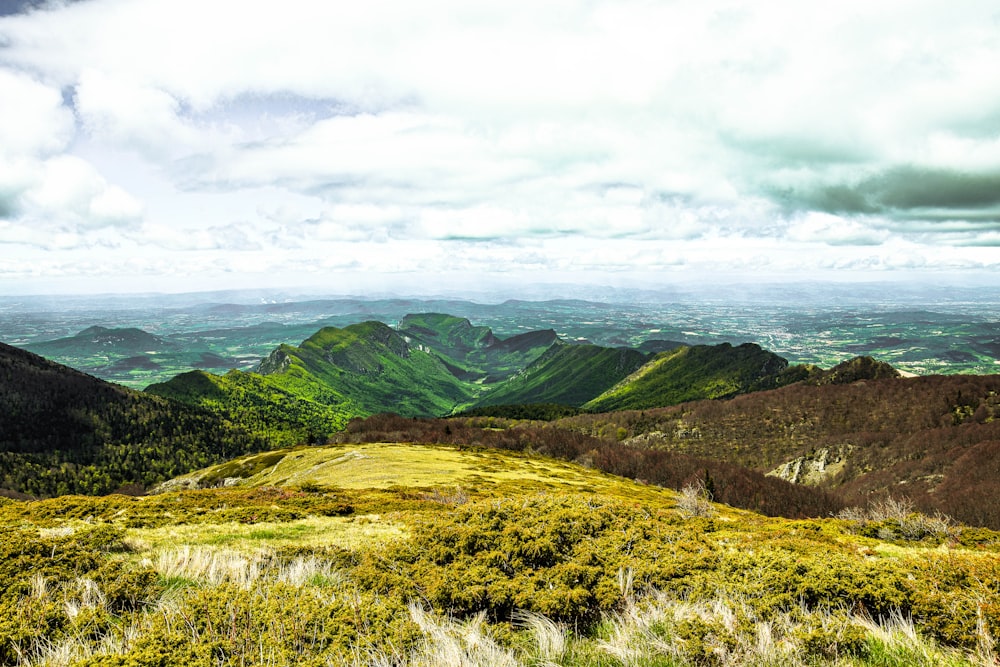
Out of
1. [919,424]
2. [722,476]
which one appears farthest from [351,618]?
[919,424]

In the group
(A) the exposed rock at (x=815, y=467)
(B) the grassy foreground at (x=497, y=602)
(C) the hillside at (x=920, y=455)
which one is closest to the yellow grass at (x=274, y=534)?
(B) the grassy foreground at (x=497, y=602)

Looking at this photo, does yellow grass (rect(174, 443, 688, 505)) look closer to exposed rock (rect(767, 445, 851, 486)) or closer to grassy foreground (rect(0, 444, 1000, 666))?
grassy foreground (rect(0, 444, 1000, 666))

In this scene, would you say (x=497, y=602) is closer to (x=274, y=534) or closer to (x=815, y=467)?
(x=274, y=534)

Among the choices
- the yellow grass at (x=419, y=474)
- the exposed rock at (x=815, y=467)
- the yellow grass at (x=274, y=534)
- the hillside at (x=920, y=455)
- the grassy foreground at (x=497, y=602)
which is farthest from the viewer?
the exposed rock at (x=815, y=467)

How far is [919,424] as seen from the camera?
593 feet

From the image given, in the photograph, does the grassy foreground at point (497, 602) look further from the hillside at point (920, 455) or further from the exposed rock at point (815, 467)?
the exposed rock at point (815, 467)

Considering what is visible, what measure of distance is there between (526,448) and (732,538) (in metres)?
160

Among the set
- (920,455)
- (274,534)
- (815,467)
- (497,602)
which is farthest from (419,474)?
(920,455)

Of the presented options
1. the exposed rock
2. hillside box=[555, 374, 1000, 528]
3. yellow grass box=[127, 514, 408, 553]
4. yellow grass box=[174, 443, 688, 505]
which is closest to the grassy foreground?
yellow grass box=[127, 514, 408, 553]

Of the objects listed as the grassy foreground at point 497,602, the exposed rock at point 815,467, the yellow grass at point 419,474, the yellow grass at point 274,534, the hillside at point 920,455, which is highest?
the grassy foreground at point 497,602

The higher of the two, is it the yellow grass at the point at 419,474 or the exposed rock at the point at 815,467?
the yellow grass at the point at 419,474

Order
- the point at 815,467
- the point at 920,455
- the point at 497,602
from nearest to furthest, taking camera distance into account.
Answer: the point at 497,602, the point at 920,455, the point at 815,467

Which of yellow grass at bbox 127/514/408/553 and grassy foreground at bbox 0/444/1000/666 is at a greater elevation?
grassy foreground at bbox 0/444/1000/666

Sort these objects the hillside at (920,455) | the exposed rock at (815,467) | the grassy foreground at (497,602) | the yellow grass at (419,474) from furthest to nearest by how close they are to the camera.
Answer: the exposed rock at (815,467) → the hillside at (920,455) → the yellow grass at (419,474) → the grassy foreground at (497,602)
